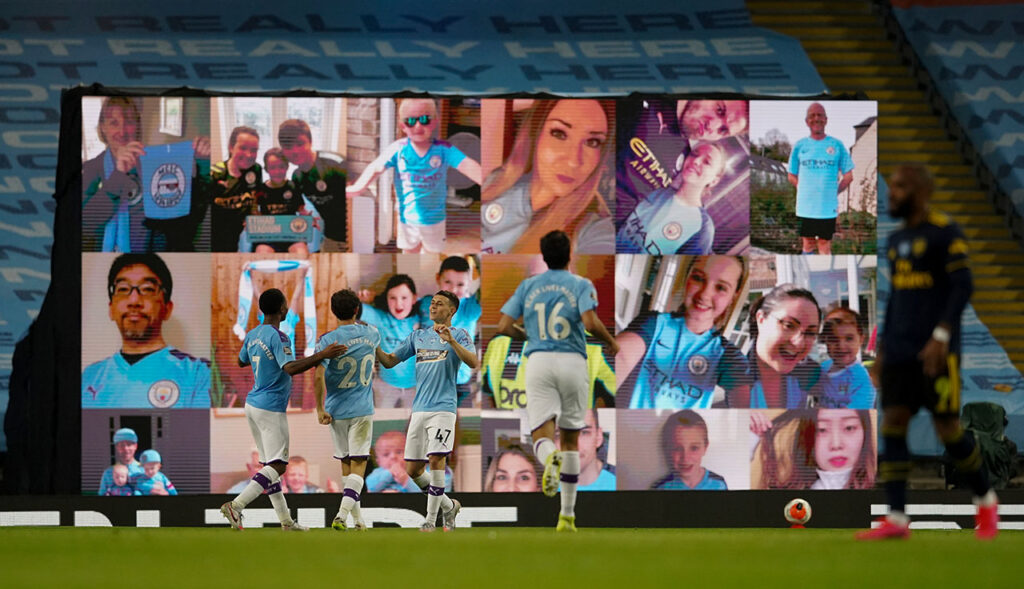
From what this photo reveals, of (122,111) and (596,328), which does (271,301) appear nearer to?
(596,328)

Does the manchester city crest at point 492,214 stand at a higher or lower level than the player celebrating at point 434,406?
higher

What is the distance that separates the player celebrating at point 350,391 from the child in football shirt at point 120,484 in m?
3.14

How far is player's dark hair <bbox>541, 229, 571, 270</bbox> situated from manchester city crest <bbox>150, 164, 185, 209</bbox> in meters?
5.38

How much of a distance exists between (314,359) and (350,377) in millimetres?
420

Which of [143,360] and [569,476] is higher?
[143,360]

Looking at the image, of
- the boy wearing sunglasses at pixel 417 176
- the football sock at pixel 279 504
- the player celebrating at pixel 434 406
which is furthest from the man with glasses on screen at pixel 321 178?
the football sock at pixel 279 504

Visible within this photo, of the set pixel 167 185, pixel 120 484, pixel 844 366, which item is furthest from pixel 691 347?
pixel 120 484

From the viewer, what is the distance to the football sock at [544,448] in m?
9.02

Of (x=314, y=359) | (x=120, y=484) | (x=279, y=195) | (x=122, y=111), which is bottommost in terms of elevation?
(x=120, y=484)

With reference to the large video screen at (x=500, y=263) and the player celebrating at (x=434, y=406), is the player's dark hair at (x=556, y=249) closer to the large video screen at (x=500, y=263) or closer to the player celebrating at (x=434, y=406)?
the player celebrating at (x=434, y=406)

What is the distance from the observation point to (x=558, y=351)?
9195 mm

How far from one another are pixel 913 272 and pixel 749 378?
21.3 ft

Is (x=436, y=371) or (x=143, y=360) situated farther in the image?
(x=143, y=360)

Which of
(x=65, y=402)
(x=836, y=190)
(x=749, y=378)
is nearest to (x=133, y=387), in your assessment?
(x=65, y=402)
